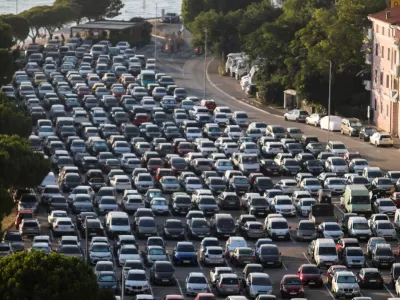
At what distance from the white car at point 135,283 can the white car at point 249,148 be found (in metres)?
34.0

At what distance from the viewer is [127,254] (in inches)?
3479

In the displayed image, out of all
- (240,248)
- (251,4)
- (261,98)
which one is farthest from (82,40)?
(240,248)

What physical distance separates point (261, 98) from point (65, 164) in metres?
34.2

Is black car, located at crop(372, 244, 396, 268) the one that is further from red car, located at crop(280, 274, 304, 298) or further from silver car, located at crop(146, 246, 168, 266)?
silver car, located at crop(146, 246, 168, 266)

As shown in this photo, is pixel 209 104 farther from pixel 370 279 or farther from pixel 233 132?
pixel 370 279

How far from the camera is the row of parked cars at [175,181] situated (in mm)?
88750

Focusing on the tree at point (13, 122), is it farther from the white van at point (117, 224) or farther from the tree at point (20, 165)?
the white van at point (117, 224)

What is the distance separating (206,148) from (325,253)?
1142 inches

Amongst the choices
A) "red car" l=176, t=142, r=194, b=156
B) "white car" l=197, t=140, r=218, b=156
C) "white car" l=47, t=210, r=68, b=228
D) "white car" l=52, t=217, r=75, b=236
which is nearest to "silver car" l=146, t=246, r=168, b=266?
"white car" l=52, t=217, r=75, b=236

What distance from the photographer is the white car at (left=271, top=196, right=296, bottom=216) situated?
327 feet

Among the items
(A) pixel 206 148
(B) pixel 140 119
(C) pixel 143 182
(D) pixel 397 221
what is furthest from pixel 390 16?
(D) pixel 397 221

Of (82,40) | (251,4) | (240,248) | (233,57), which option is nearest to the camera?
(240,248)

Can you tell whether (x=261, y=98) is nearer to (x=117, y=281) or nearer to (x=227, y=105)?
(x=227, y=105)

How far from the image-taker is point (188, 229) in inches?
3765
